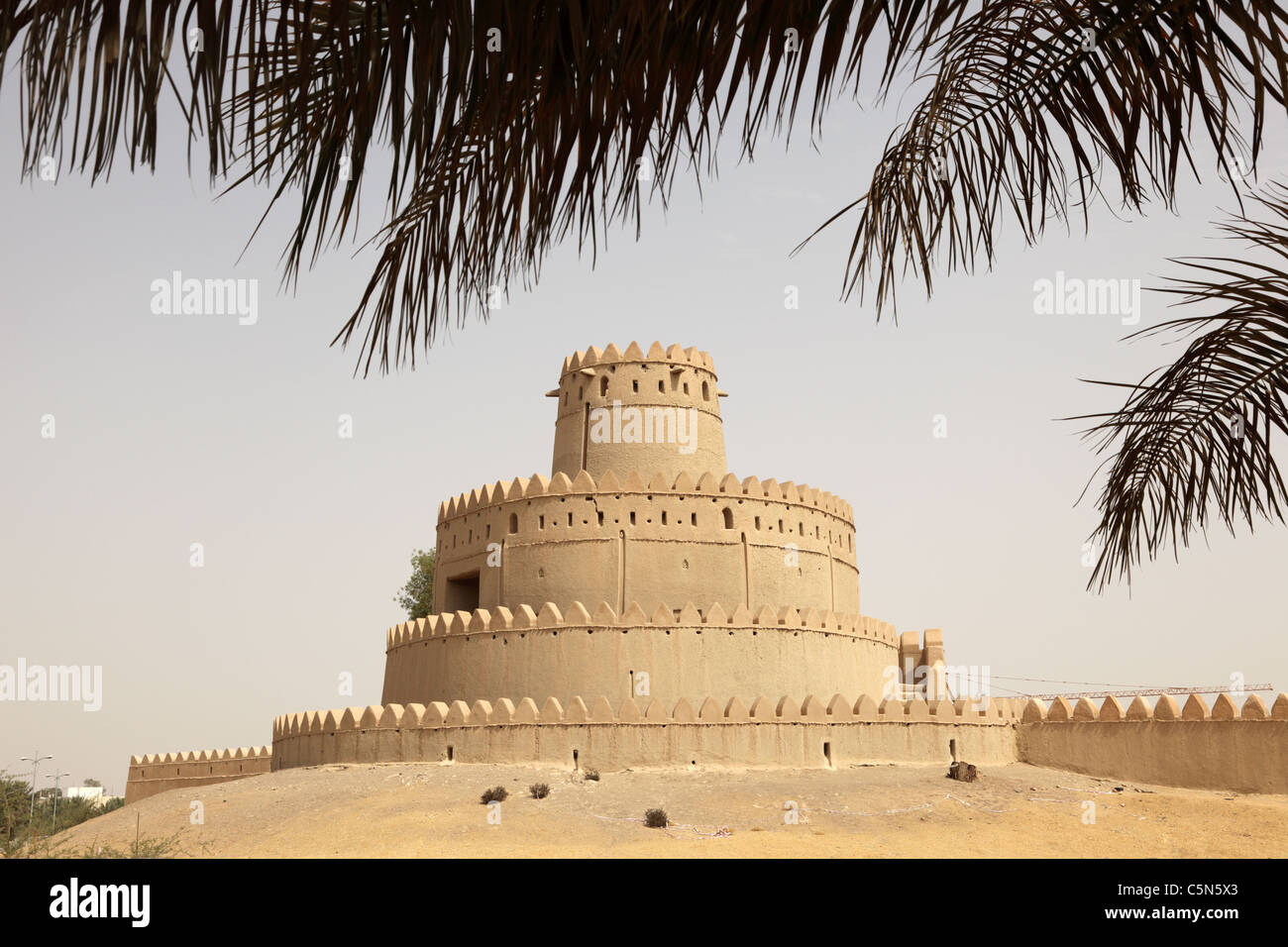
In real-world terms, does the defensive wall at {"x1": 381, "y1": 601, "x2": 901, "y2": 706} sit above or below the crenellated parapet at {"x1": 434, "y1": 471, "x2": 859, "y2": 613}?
below

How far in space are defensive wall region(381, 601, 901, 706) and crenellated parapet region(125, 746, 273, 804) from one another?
42.9ft

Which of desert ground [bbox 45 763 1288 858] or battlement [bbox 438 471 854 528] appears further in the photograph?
battlement [bbox 438 471 854 528]

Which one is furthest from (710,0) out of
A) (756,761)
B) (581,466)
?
(581,466)

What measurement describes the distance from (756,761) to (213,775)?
2464 cm

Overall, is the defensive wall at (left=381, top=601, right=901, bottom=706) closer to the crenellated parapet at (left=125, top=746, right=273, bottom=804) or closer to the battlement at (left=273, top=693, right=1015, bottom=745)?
the battlement at (left=273, top=693, right=1015, bottom=745)

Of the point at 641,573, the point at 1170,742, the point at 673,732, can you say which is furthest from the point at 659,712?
the point at 1170,742

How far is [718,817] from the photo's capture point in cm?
2150

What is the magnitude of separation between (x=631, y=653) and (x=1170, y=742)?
12047 mm

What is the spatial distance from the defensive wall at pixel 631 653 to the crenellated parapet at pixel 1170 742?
5407 mm

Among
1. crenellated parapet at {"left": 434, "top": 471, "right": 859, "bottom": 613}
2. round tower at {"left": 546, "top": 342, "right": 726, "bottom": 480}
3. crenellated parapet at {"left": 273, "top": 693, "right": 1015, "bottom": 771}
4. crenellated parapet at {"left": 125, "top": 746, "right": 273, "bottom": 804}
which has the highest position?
round tower at {"left": 546, "top": 342, "right": 726, "bottom": 480}

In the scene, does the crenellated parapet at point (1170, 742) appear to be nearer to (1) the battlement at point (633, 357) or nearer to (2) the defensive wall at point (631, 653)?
(2) the defensive wall at point (631, 653)

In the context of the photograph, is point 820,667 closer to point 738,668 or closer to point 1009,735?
point 738,668

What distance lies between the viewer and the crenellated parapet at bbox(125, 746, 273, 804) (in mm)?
40688

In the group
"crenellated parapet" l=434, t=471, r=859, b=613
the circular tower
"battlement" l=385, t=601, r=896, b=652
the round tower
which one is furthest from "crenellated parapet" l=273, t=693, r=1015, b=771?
the round tower
